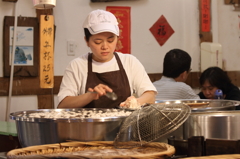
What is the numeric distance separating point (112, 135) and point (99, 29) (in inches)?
37.2

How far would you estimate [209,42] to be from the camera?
19.6 ft

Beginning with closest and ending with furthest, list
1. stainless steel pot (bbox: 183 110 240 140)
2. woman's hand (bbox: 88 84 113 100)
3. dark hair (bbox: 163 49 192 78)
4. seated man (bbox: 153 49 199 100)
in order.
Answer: stainless steel pot (bbox: 183 110 240 140) < woman's hand (bbox: 88 84 113 100) < seated man (bbox: 153 49 199 100) < dark hair (bbox: 163 49 192 78)

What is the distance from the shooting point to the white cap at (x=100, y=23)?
2450 millimetres

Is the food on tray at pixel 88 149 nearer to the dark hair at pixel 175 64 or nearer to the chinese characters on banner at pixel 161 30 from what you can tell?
the dark hair at pixel 175 64

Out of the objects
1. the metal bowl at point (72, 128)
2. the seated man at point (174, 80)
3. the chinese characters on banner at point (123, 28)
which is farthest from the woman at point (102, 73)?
the chinese characters on banner at point (123, 28)

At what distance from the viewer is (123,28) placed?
220 inches

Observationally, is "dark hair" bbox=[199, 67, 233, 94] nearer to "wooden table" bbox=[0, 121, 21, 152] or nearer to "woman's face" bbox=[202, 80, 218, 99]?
"woman's face" bbox=[202, 80, 218, 99]

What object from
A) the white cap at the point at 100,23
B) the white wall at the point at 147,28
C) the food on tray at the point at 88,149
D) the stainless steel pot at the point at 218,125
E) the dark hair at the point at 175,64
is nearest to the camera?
the food on tray at the point at 88,149

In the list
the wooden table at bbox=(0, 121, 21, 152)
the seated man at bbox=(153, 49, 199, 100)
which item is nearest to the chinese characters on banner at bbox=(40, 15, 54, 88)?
the seated man at bbox=(153, 49, 199, 100)

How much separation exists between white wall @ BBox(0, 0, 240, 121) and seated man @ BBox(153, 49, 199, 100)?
49.5 inches

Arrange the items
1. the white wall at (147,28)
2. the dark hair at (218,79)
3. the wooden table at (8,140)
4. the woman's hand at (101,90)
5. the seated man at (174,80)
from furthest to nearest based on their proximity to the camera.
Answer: the white wall at (147,28)
the dark hair at (218,79)
the seated man at (174,80)
the wooden table at (8,140)
the woman's hand at (101,90)

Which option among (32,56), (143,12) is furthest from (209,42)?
(32,56)

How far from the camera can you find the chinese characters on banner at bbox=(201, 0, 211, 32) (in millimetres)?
5914

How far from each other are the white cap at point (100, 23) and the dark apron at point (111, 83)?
32cm
